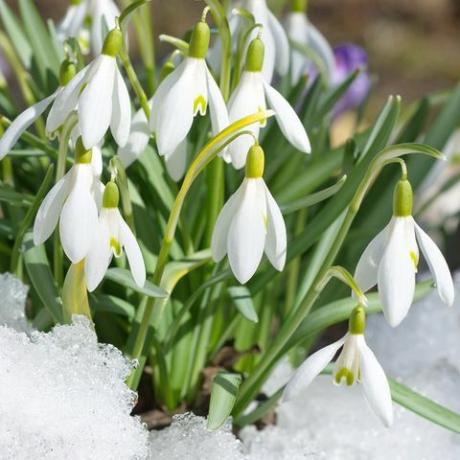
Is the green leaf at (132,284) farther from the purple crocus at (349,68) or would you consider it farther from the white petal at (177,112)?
the purple crocus at (349,68)

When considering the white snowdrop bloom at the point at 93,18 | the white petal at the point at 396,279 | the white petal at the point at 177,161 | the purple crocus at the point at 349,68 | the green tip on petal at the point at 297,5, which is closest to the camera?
the white petal at the point at 396,279

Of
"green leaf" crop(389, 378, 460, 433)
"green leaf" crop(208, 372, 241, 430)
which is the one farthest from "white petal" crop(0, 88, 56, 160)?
"green leaf" crop(389, 378, 460, 433)

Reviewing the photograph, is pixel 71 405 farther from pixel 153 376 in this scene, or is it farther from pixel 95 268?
pixel 153 376

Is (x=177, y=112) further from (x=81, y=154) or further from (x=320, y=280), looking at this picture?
(x=320, y=280)

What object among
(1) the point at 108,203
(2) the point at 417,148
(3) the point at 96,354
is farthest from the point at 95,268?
(2) the point at 417,148

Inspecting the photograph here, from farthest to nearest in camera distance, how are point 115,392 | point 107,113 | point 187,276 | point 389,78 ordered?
point 389,78 < point 187,276 < point 115,392 < point 107,113

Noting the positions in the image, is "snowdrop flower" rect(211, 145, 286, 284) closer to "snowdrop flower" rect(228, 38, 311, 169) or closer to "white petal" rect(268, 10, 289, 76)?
"snowdrop flower" rect(228, 38, 311, 169)

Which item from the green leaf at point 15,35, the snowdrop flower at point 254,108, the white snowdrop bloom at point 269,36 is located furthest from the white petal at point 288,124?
the green leaf at point 15,35
